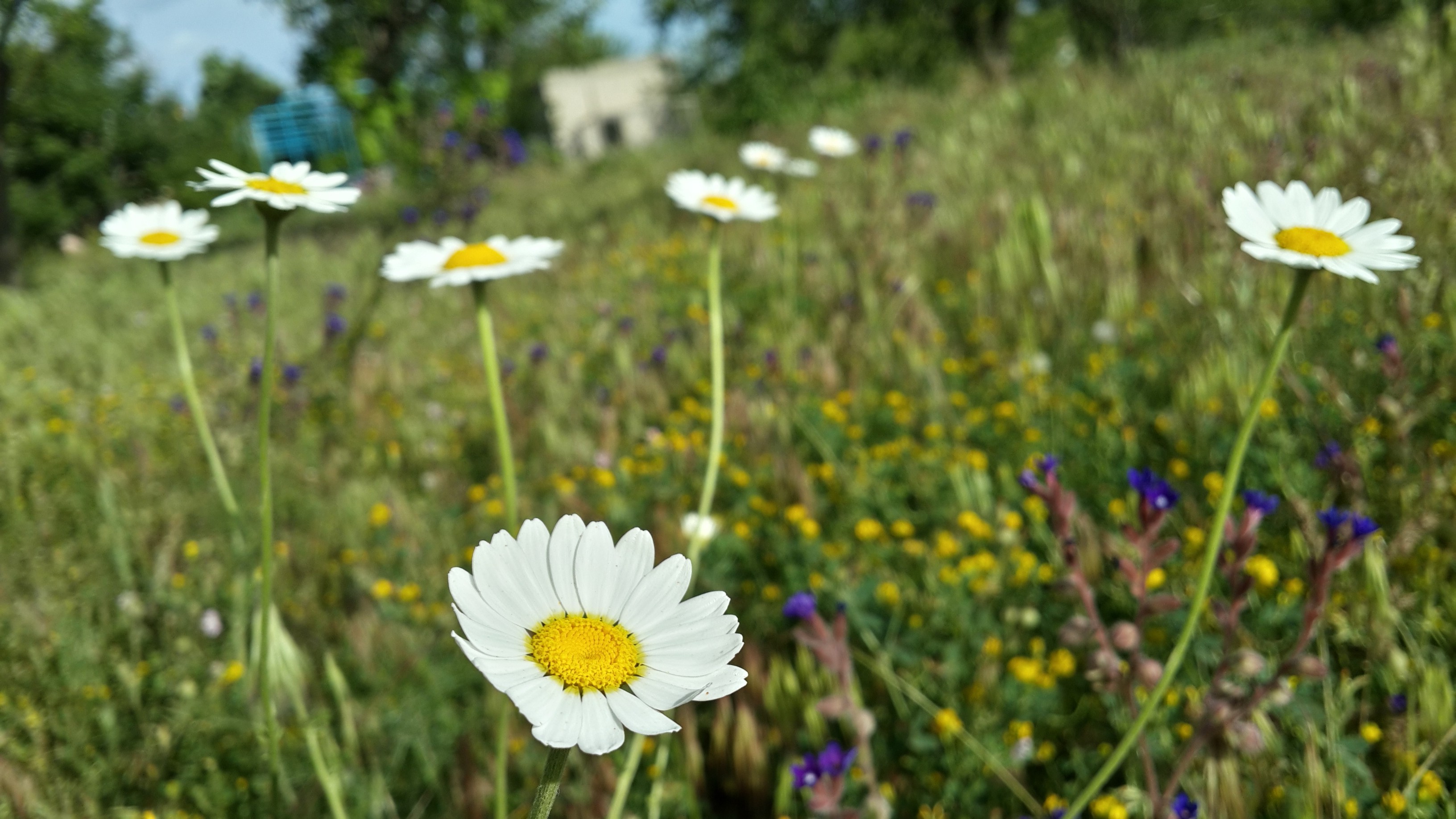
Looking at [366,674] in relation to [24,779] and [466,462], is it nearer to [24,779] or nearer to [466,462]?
[24,779]

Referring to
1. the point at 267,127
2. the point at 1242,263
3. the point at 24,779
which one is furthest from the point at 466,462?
the point at 267,127

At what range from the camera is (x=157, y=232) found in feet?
5.52

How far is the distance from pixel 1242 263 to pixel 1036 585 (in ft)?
5.35

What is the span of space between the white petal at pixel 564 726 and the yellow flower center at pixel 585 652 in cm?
2

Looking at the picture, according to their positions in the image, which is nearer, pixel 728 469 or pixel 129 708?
pixel 129 708

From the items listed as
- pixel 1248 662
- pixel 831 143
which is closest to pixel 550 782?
pixel 1248 662

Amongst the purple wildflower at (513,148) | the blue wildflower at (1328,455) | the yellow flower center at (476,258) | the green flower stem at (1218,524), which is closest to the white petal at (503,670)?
the green flower stem at (1218,524)

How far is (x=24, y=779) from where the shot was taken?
4.80ft

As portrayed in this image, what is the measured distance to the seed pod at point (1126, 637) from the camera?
1.22m

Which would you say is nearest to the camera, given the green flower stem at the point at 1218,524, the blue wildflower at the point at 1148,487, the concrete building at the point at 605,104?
the green flower stem at the point at 1218,524

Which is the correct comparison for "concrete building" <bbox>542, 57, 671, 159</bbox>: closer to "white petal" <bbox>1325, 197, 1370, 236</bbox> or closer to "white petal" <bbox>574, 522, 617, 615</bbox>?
"white petal" <bbox>1325, 197, 1370, 236</bbox>

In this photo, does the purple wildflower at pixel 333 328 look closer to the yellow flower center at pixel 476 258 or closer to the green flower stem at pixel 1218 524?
the yellow flower center at pixel 476 258

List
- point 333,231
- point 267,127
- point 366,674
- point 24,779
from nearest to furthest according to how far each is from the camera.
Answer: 1. point 24,779
2. point 366,674
3. point 333,231
4. point 267,127

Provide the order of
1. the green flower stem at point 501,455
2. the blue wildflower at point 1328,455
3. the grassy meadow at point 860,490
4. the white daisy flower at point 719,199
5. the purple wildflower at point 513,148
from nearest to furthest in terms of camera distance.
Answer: the green flower stem at point 501,455 → the grassy meadow at point 860,490 → the blue wildflower at point 1328,455 → the white daisy flower at point 719,199 → the purple wildflower at point 513,148
